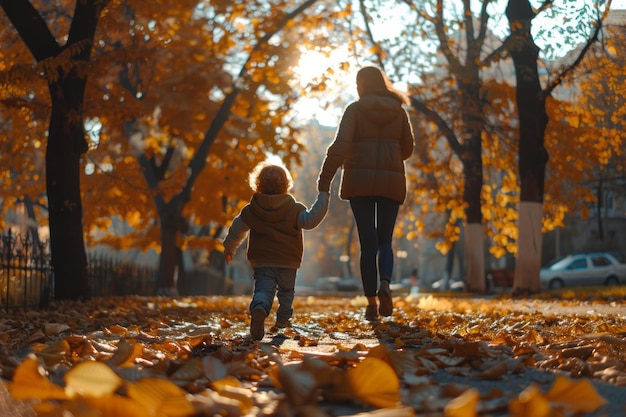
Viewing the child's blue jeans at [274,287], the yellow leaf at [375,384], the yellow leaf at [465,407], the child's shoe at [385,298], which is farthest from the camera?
the child's shoe at [385,298]

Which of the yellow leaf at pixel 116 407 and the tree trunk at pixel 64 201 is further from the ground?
the tree trunk at pixel 64 201

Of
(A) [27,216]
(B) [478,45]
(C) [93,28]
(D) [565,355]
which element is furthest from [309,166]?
(D) [565,355]

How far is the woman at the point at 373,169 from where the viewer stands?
7.71 meters

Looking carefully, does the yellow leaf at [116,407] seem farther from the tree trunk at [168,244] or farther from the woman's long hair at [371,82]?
the tree trunk at [168,244]

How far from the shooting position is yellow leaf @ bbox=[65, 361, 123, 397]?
100 inches

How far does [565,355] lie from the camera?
429cm

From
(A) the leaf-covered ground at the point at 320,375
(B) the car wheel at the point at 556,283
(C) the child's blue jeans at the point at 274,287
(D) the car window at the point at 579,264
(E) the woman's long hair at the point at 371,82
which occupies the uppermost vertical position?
(E) the woman's long hair at the point at 371,82

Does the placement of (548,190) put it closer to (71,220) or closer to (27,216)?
(71,220)

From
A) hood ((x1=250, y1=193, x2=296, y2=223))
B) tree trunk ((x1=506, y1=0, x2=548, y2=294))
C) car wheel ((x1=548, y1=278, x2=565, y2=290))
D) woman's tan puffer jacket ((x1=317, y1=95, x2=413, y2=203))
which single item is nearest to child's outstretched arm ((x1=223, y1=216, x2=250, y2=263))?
hood ((x1=250, y1=193, x2=296, y2=223))

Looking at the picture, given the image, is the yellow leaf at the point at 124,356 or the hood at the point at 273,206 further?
the hood at the point at 273,206

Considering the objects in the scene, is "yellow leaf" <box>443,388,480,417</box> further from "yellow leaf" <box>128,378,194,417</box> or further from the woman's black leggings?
the woman's black leggings

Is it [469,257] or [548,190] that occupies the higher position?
[548,190]

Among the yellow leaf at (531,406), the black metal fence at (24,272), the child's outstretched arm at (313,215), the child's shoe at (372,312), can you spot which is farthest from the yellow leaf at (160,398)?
the black metal fence at (24,272)

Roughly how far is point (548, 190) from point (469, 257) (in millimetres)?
3075
